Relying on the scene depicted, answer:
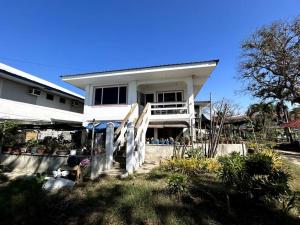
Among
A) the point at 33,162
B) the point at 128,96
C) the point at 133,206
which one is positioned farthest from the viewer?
the point at 128,96

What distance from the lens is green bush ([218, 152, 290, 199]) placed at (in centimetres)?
499

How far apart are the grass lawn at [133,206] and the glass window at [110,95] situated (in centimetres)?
957

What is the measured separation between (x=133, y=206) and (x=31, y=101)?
1349 centimetres

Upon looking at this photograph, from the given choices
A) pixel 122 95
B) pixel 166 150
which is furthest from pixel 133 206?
pixel 122 95

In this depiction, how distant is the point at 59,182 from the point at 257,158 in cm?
679

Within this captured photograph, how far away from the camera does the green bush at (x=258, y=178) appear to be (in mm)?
4988

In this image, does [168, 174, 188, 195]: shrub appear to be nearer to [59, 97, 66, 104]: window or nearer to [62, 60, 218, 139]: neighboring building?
[62, 60, 218, 139]: neighboring building

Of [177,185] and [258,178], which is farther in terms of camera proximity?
[177,185]

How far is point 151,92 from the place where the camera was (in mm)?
16984

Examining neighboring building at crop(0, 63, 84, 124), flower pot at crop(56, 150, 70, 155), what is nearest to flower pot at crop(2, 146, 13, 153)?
neighboring building at crop(0, 63, 84, 124)

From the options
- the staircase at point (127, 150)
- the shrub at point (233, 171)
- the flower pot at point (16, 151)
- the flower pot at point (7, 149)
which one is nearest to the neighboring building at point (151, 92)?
the staircase at point (127, 150)

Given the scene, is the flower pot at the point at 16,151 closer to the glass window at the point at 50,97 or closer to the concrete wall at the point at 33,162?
the concrete wall at the point at 33,162

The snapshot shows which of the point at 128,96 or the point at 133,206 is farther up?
the point at 128,96

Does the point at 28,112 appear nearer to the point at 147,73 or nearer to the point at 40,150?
the point at 40,150
